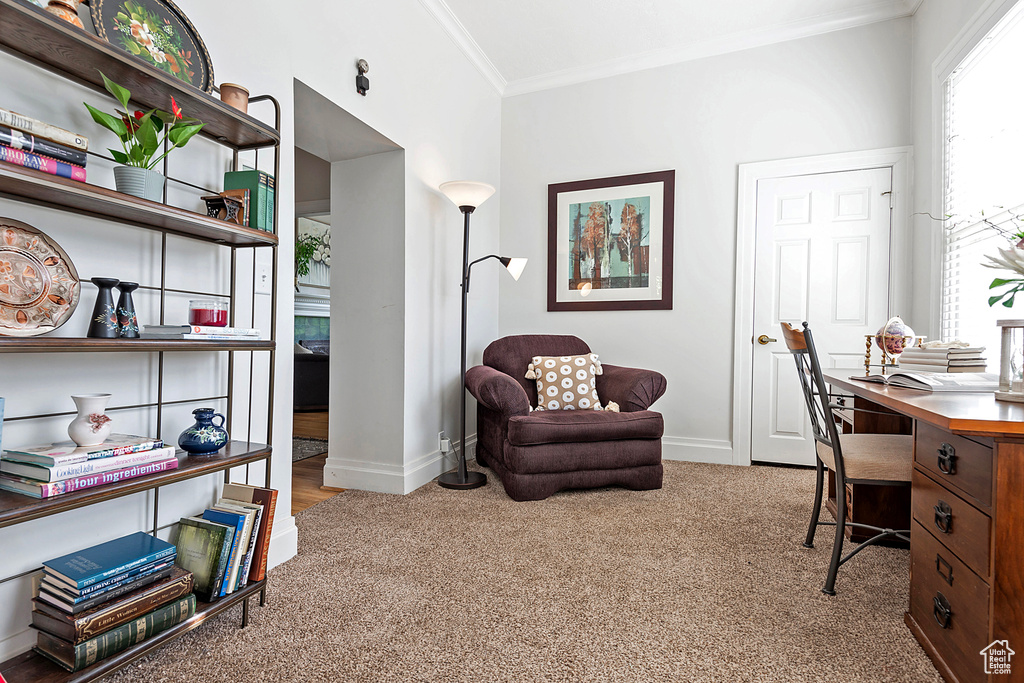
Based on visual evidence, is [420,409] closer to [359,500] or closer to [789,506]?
[359,500]

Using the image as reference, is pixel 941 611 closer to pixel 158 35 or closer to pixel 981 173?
pixel 981 173

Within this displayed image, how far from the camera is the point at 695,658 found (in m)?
1.36

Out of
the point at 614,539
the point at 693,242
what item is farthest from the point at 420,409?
the point at 693,242

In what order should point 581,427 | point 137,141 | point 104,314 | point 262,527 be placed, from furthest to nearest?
point 581,427, point 262,527, point 137,141, point 104,314

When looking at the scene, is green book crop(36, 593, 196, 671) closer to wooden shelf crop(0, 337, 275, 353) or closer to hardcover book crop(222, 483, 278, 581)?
hardcover book crop(222, 483, 278, 581)

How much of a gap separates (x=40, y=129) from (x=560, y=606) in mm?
1790

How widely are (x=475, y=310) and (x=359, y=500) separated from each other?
5.08ft

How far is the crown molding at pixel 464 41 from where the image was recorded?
3082mm

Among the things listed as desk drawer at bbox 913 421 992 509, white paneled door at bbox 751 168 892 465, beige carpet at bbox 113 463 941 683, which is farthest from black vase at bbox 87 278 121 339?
white paneled door at bbox 751 168 892 465

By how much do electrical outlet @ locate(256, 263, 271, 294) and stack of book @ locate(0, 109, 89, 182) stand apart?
760 mm

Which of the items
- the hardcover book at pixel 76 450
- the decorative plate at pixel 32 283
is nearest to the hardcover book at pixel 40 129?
the decorative plate at pixel 32 283

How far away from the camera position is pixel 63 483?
3.67 ft

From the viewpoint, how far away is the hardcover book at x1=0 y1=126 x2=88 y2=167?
1.00 metres

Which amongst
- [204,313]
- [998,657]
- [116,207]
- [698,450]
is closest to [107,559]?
[204,313]
